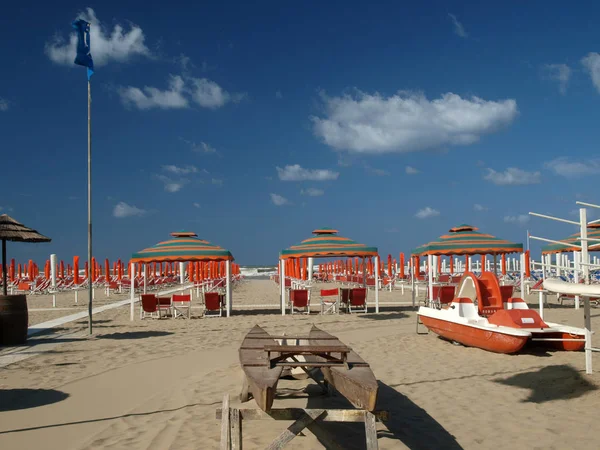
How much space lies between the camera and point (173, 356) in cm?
834

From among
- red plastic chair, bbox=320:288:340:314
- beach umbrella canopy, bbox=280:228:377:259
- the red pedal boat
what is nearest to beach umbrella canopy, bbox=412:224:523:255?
beach umbrella canopy, bbox=280:228:377:259

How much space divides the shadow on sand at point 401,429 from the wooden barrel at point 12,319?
654 centimetres

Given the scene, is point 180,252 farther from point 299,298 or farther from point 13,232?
point 13,232

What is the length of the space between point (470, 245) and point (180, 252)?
7.83 meters

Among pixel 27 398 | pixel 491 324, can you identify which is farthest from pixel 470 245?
pixel 27 398

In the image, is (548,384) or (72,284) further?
(72,284)

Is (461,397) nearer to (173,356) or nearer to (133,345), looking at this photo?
(173,356)

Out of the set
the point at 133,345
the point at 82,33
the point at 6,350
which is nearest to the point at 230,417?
the point at 133,345

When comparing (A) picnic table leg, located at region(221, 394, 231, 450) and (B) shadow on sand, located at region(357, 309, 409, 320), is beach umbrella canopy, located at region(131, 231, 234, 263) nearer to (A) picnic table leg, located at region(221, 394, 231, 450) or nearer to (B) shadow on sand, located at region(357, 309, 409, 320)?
(B) shadow on sand, located at region(357, 309, 409, 320)

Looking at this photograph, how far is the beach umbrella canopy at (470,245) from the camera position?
14727mm

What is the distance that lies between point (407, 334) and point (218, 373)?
4897mm

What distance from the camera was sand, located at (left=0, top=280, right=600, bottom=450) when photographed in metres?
4.30

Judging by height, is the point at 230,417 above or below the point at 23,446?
above

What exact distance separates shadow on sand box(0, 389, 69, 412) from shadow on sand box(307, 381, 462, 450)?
2.68 m
